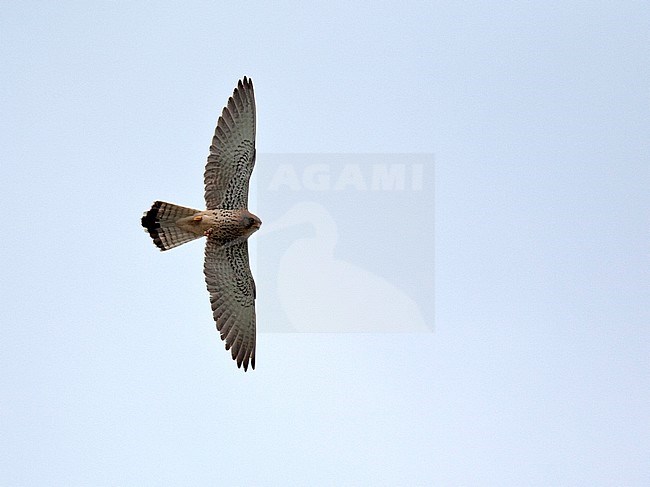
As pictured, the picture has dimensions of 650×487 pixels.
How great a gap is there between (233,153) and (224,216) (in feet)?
3.78

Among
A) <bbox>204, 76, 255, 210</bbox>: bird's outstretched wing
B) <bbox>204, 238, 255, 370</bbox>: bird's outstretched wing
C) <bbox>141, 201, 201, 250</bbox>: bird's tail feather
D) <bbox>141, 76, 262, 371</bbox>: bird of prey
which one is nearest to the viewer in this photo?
<bbox>141, 201, 201, 250</bbox>: bird's tail feather

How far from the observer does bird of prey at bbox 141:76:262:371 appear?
18.2 metres

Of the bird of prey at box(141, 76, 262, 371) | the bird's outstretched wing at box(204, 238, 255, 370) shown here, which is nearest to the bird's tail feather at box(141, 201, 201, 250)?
the bird of prey at box(141, 76, 262, 371)

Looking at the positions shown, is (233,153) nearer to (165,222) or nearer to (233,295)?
(165,222)

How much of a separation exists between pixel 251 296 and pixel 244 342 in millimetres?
887

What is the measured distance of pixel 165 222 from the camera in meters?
18.2

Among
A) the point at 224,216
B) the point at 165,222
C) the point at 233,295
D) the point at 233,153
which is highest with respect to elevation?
the point at 233,153

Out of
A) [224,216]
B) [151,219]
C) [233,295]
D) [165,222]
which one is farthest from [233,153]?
[233,295]

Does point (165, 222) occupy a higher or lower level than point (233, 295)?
higher

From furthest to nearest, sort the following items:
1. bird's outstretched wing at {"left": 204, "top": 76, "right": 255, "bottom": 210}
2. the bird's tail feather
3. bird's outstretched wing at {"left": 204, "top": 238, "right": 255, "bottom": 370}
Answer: bird's outstretched wing at {"left": 204, "top": 238, "right": 255, "bottom": 370} < bird's outstretched wing at {"left": 204, "top": 76, "right": 255, "bottom": 210} < the bird's tail feather

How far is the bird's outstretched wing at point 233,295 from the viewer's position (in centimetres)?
1912

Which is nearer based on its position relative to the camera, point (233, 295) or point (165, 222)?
point (165, 222)

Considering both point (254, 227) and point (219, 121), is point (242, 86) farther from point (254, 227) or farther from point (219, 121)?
point (254, 227)

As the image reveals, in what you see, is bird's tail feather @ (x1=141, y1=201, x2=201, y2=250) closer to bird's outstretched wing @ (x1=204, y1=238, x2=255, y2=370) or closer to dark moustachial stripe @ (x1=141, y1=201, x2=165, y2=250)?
dark moustachial stripe @ (x1=141, y1=201, x2=165, y2=250)
